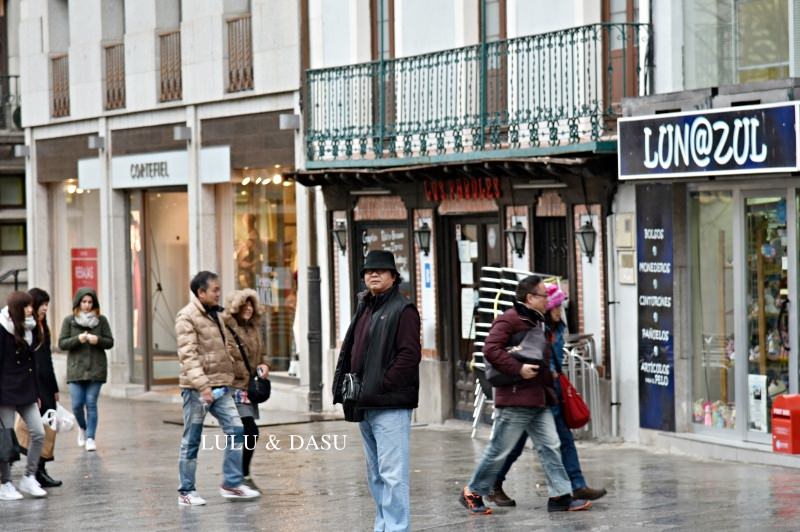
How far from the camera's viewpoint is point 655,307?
56.0 feet

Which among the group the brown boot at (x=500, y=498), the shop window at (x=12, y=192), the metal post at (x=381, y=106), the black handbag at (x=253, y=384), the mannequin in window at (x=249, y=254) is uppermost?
the metal post at (x=381, y=106)

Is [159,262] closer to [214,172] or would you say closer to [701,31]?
[214,172]

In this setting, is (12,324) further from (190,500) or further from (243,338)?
(190,500)

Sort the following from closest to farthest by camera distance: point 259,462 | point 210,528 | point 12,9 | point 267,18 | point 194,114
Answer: point 210,528, point 259,462, point 267,18, point 194,114, point 12,9

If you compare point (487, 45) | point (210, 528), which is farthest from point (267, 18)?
point (210, 528)

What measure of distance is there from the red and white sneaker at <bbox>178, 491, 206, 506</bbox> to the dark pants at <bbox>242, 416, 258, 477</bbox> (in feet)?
2.60

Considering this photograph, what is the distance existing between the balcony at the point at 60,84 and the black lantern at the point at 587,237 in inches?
550

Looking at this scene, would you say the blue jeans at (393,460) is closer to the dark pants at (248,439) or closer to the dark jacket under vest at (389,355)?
the dark jacket under vest at (389,355)

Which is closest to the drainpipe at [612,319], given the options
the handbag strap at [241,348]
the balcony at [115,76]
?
the handbag strap at [241,348]

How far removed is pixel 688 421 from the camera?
Answer: 55.5 ft

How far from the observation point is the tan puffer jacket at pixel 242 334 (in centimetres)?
1427

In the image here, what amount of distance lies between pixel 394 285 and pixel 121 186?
56.2 ft

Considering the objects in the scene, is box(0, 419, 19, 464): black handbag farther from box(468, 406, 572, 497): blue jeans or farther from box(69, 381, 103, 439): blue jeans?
box(69, 381, 103, 439): blue jeans

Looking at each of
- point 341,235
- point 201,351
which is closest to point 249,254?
point 341,235
